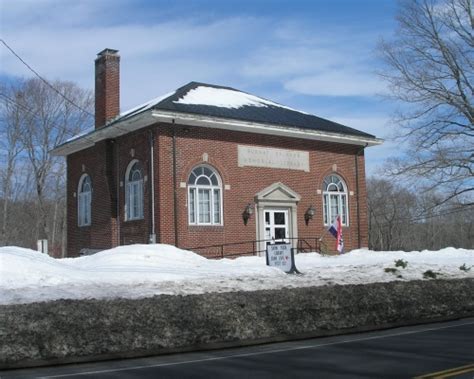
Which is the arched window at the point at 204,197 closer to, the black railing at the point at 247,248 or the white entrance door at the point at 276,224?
the black railing at the point at 247,248

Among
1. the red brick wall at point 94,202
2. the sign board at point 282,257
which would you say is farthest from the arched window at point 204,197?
the sign board at point 282,257

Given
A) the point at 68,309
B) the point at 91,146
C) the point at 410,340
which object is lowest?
the point at 410,340

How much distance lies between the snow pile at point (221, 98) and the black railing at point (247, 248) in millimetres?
6335

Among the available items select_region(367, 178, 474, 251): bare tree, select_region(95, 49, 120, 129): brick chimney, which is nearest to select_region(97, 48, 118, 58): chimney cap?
select_region(95, 49, 120, 129): brick chimney

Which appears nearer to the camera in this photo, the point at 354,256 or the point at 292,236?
the point at 354,256

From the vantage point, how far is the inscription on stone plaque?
89.2 feet

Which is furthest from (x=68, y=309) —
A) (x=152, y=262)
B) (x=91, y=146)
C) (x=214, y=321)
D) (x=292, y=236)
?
(x=91, y=146)

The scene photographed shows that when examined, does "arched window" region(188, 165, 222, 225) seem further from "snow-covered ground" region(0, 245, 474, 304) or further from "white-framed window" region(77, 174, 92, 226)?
"white-framed window" region(77, 174, 92, 226)

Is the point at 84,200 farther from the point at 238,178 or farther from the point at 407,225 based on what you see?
the point at 407,225

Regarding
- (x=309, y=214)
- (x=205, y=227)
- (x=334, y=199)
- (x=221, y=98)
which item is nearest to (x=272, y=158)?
(x=309, y=214)

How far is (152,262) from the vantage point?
1833 centimetres

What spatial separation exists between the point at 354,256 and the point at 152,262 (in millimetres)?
8848

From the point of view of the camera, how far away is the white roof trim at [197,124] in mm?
24672

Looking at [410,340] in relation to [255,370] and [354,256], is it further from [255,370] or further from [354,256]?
[354,256]
